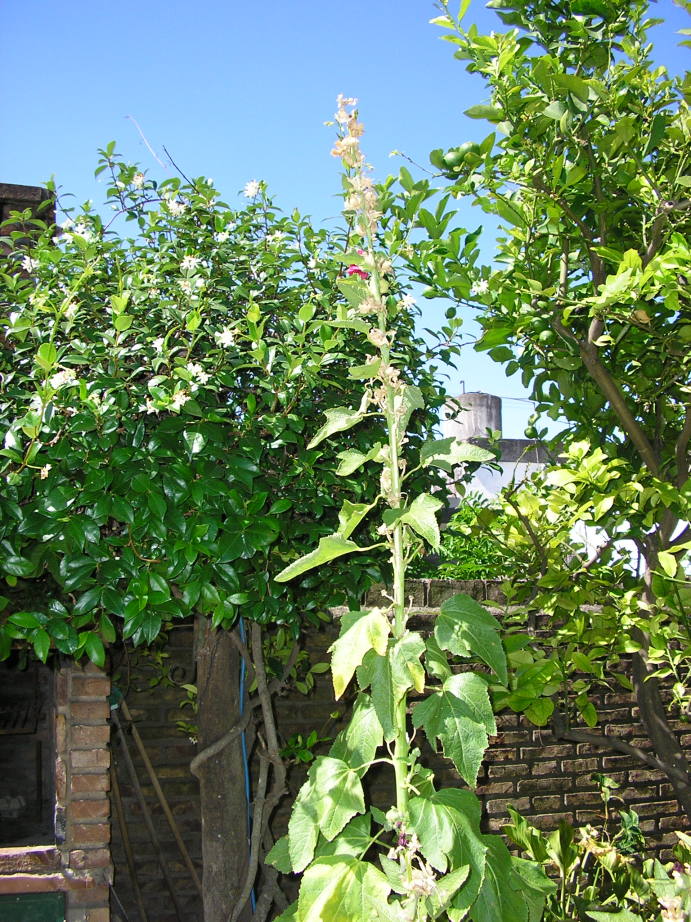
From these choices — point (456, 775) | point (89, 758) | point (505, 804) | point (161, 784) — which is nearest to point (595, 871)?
point (505, 804)

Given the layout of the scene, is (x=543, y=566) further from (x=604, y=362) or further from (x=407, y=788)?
(x=407, y=788)

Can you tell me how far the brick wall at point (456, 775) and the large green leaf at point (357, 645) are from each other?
5.32ft

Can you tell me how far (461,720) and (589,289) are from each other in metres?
1.90

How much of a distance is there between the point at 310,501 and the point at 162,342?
638 mm

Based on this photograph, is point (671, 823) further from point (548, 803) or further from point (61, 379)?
point (61, 379)

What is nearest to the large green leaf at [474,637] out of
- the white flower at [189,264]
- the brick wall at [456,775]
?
the white flower at [189,264]

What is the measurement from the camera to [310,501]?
2635mm

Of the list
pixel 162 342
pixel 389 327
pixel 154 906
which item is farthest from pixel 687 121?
pixel 154 906

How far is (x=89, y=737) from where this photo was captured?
3.33 metres

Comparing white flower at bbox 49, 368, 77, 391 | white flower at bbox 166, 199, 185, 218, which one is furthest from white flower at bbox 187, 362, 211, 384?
white flower at bbox 166, 199, 185, 218

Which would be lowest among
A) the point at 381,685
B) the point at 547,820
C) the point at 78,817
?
the point at 547,820

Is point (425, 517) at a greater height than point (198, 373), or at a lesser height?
lesser

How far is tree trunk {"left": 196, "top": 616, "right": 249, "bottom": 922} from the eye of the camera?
3.12 meters

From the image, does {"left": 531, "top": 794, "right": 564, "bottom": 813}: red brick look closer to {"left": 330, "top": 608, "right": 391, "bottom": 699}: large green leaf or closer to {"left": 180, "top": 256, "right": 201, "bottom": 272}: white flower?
{"left": 330, "top": 608, "right": 391, "bottom": 699}: large green leaf
